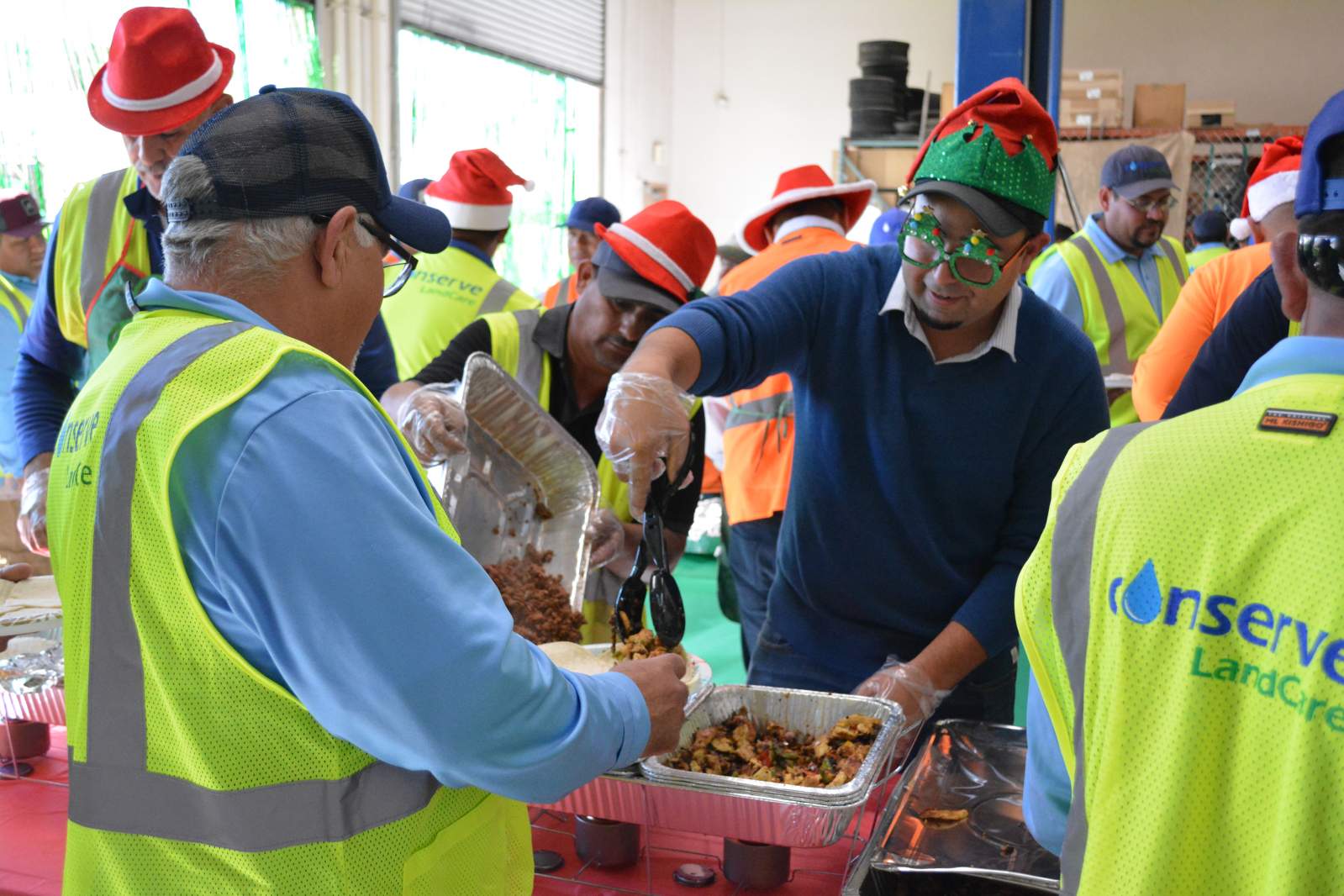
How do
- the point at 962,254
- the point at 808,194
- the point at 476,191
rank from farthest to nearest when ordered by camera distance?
1. the point at 476,191
2. the point at 808,194
3. the point at 962,254

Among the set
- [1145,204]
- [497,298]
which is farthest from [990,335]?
[1145,204]

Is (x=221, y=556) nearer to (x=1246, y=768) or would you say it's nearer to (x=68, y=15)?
(x=1246, y=768)

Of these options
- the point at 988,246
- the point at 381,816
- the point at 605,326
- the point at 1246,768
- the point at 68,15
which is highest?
the point at 68,15

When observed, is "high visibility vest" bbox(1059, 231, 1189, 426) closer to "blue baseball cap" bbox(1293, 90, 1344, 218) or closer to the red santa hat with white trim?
the red santa hat with white trim

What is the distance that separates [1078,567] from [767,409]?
243 cm

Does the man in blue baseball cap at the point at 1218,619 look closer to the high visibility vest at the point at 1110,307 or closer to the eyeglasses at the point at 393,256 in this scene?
the eyeglasses at the point at 393,256

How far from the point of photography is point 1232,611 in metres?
0.92

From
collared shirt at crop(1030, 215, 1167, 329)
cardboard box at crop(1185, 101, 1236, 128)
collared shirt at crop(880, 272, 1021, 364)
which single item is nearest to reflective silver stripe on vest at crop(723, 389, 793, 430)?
collared shirt at crop(880, 272, 1021, 364)

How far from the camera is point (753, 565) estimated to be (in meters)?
3.31

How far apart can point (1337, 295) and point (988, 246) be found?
927 mm

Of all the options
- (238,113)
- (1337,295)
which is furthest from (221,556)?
(1337,295)

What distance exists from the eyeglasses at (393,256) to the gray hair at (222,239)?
0.03 m

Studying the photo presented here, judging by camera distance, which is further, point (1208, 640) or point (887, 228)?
point (887, 228)

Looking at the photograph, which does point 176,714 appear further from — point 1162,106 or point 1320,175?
point 1162,106
